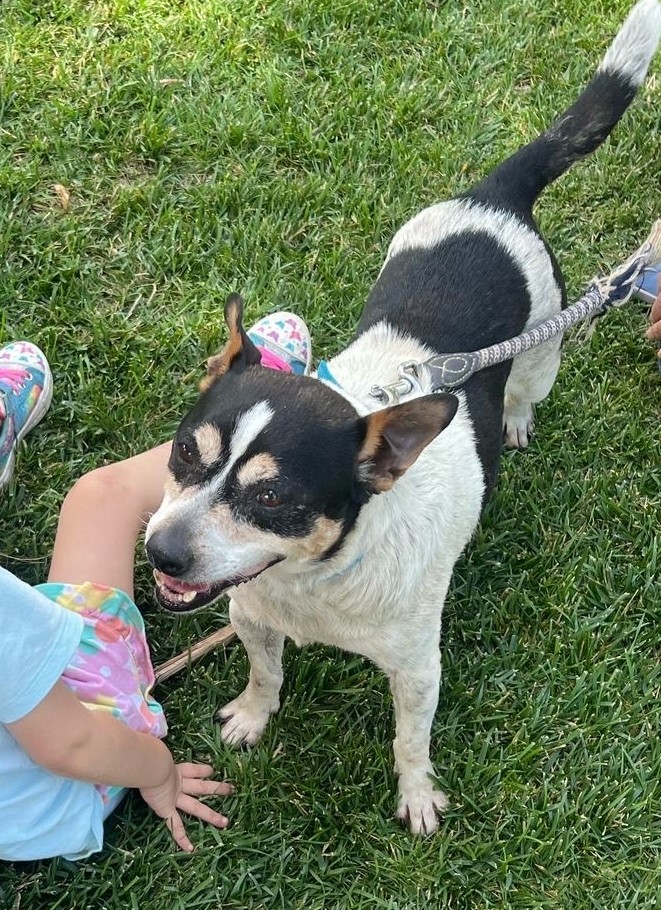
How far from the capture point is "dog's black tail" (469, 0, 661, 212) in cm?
345

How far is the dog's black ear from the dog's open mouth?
342mm

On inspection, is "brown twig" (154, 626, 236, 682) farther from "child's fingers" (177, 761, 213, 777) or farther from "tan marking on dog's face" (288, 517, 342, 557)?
"tan marking on dog's face" (288, 517, 342, 557)

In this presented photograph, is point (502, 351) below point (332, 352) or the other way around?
the other way around

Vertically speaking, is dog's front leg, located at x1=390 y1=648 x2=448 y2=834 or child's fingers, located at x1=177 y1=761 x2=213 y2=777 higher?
dog's front leg, located at x1=390 y1=648 x2=448 y2=834

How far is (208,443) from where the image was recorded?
2361 mm

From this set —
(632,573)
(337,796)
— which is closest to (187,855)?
(337,796)

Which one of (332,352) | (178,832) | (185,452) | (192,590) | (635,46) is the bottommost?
(178,832)

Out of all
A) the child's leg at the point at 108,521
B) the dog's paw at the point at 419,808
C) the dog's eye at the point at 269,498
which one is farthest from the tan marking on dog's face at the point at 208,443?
the dog's paw at the point at 419,808

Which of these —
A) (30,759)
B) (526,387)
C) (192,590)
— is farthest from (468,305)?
(30,759)

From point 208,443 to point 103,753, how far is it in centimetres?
93

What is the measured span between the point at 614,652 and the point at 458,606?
0.61 metres

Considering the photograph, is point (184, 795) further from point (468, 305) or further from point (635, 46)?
point (635, 46)

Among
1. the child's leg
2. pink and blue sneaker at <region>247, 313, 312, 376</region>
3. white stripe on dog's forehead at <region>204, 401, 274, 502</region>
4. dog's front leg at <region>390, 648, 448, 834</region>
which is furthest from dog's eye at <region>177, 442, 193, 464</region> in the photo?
pink and blue sneaker at <region>247, 313, 312, 376</region>

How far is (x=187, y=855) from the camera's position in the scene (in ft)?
9.96
